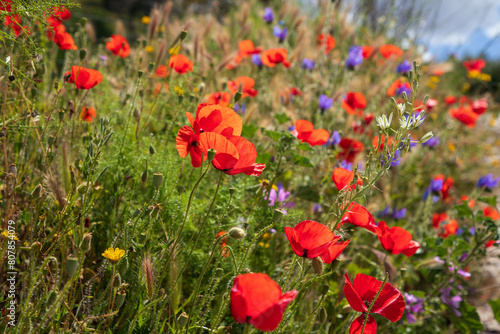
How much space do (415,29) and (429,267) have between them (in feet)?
15.0

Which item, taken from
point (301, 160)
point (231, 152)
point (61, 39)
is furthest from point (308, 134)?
point (61, 39)

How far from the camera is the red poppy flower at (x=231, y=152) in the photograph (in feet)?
2.96

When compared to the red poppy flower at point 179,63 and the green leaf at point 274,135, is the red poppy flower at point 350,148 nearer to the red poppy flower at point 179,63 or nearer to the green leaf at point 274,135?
the green leaf at point 274,135

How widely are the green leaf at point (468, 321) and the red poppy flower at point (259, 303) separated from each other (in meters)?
1.59

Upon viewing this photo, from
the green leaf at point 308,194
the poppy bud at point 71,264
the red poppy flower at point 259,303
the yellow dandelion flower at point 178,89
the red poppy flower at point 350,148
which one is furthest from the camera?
the red poppy flower at point 350,148

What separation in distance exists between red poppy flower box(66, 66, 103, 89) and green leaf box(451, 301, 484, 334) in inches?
76.4

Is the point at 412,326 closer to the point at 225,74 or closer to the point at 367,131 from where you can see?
the point at 367,131

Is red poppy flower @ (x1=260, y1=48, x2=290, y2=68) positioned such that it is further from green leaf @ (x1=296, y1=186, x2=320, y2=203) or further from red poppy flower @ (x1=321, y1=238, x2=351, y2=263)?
red poppy flower @ (x1=321, y1=238, x2=351, y2=263)

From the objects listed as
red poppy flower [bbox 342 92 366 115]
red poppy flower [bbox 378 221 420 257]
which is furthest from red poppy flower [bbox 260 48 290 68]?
red poppy flower [bbox 378 221 420 257]

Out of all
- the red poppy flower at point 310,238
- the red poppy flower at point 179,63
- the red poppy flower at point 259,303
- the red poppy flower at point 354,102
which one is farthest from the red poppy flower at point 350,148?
the red poppy flower at point 259,303

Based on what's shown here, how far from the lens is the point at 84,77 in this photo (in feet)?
4.69

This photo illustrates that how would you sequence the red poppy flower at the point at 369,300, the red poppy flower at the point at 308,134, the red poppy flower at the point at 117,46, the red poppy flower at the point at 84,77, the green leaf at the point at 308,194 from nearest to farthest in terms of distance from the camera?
the red poppy flower at the point at 369,300, the red poppy flower at the point at 84,77, the red poppy flower at the point at 308,134, the green leaf at the point at 308,194, the red poppy flower at the point at 117,46

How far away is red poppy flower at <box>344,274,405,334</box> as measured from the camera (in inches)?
38.1

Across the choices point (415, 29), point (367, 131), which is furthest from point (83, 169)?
point (415, 29)
